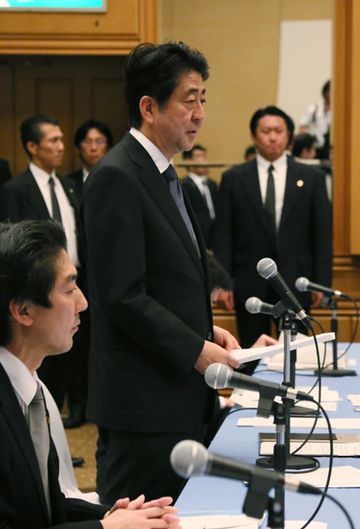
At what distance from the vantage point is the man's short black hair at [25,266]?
6.17ft

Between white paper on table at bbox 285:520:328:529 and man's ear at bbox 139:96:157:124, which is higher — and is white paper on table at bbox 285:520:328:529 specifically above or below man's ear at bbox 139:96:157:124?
below

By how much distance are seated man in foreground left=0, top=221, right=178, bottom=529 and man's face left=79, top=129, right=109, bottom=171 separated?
446 cm

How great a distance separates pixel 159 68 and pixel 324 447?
1124 mm

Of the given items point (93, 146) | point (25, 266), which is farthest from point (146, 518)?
point (93, 146)

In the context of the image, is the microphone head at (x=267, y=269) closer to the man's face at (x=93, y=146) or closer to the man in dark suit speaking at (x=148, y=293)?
the man in dark suit speaking at (x=148, y=293)

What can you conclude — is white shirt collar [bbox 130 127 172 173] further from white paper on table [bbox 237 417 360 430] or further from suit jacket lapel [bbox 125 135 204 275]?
white paper on table [bbox 237 417 360 430]

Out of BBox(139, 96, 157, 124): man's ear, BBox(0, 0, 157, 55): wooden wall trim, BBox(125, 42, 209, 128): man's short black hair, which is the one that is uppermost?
BBox(0, 0, 157, 55): wooden wall trim

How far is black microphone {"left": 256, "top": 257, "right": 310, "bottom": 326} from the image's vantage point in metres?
2.52

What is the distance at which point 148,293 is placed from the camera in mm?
2736

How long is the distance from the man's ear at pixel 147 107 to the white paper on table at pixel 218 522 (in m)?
1.22

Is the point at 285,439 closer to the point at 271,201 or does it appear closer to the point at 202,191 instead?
the point at 271,201

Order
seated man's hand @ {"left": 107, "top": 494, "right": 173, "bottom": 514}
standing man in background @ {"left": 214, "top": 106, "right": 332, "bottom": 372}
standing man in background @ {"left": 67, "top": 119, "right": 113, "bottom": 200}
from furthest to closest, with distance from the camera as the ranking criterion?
standing man in background @ {"left": 67, "top": 119, "right": 113, "bottom": 200} → standing man in background @ {"left": 214, "top": 106, "right": 332, "bottom": 372} → seated man's hand @ {"left": 107, "top": 494, "right": 173, "bottom": 514}

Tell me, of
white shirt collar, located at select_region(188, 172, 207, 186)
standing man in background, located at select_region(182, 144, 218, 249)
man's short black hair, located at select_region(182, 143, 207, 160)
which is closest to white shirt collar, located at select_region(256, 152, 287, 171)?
standing man in background, located at select_region(182, 144, 218, 249)

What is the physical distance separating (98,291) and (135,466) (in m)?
0.48
